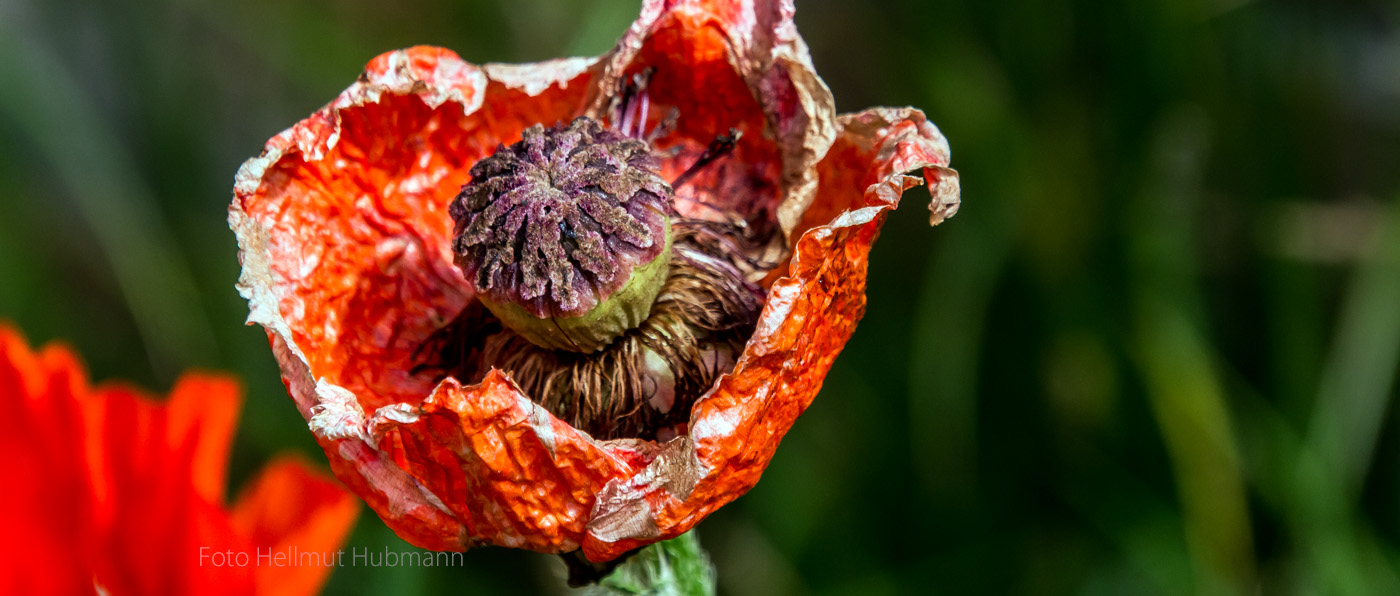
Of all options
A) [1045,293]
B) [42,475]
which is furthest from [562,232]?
[1045,293]

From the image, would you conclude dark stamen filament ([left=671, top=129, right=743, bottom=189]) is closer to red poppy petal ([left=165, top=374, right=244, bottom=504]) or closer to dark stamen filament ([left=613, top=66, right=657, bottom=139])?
dark stamen filament ([left=613, top=66, right=657, bottom=139])

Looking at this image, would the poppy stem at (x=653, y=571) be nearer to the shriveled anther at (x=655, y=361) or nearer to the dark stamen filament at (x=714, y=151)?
the shriveled anther at (x=655, y=361)

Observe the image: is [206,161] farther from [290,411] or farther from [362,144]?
[362,144]

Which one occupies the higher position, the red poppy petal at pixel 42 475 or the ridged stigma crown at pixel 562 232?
the ridged stigma crown at pixel 562 232

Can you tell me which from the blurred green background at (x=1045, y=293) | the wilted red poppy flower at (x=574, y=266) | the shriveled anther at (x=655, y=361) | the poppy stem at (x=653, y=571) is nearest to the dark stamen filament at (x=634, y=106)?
the wilted red poppy flower at (x=574, y=266)

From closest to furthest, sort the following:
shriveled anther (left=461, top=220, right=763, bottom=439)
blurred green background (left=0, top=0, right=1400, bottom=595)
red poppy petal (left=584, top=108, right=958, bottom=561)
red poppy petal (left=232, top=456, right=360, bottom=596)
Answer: red poppy petal (left=584, top=108, right=958, bottom=561), shriveled anther (left=461, top=220, right=763, bottom=439), red poppy petal (left=232, top=456, right=360, bottom=596), blurred green background (left=0, top=0, right=1400, bottom=595)

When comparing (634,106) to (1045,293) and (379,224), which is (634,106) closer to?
(379,224)

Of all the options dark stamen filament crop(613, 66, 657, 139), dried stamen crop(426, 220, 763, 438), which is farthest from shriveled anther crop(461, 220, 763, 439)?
dark stamen filament crop(613, 66, 657, 139)
